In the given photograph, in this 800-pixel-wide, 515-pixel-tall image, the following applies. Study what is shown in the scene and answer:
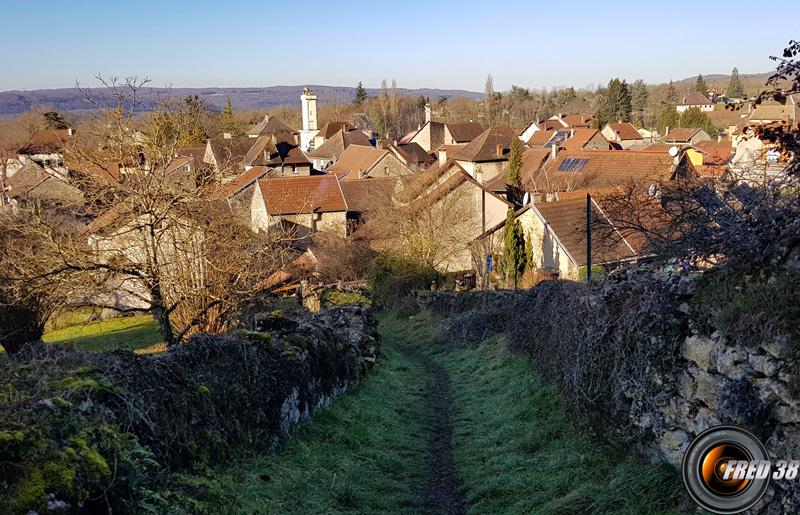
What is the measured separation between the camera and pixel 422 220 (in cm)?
3122

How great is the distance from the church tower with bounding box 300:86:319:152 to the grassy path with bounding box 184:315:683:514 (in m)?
86.7

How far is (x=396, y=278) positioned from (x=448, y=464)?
20618 mm

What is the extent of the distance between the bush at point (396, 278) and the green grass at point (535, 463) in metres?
16.5

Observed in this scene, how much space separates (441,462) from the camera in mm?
8344

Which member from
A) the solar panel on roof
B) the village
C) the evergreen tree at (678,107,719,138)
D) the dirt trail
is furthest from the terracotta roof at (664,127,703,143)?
the dirt trail

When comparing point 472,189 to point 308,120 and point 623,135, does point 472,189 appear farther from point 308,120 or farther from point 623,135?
point 308,120

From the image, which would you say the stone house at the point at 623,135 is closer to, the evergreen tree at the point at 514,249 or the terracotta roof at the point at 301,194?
the terracotta roof at the point at 301,194

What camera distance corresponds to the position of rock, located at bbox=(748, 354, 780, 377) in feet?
15.0

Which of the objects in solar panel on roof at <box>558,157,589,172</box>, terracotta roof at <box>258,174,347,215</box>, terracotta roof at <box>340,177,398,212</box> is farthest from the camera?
solar panel on roof at <box>558,157,589,172</box>

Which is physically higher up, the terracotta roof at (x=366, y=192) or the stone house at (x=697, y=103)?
the stone house at (x=697, y=103)

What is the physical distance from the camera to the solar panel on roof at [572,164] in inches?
1591

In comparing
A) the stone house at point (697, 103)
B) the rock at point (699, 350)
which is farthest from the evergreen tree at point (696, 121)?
the rock at point (699, 350)

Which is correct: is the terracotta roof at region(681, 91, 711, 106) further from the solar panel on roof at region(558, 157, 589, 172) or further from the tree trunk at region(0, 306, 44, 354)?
the tree trunk at region(0, 306, 44, 354)

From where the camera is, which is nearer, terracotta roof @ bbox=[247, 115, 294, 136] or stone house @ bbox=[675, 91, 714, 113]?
terracotta roof @ bbox=[247, 115, 294, 136]
